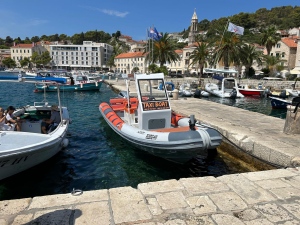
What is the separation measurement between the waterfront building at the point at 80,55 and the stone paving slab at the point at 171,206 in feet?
371

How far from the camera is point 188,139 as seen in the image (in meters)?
6.77

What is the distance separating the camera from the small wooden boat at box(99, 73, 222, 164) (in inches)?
270

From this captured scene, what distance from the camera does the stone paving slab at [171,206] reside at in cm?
339

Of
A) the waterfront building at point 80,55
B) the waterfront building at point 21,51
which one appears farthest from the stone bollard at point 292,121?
the waterfront building at point 21,51

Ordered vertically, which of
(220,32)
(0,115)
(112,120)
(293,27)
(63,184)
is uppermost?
(293,27)

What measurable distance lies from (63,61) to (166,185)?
120784mm

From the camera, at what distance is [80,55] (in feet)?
369

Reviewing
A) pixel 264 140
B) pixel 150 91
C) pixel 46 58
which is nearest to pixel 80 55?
pixel 46 58

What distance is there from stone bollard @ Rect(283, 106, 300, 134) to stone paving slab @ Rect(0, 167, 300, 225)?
4.16 meters

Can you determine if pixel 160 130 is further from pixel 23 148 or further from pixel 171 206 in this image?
pixel 171 206

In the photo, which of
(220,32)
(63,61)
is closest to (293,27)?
(220,32)

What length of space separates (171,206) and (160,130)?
184 inches

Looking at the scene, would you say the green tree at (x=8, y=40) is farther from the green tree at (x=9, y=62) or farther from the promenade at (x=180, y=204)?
the promenade at (x=180, y=204)

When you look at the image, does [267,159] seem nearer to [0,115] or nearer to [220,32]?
[0,115]
